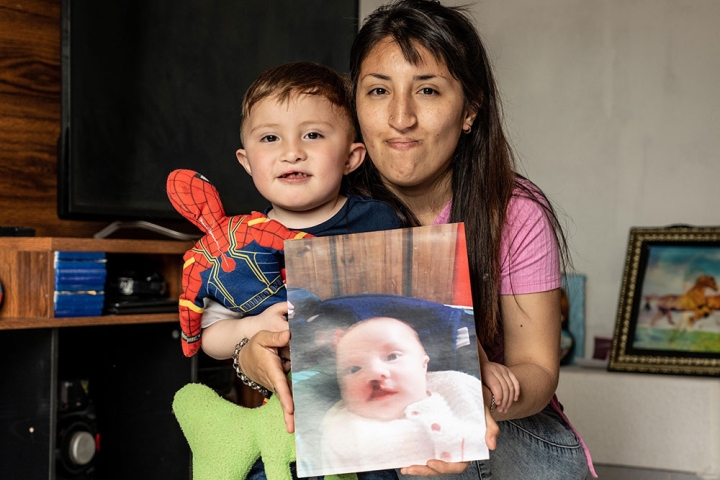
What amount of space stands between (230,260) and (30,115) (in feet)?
5.42

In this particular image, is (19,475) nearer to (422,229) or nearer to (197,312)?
(197,312)

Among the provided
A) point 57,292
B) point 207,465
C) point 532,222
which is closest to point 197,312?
point 207,465

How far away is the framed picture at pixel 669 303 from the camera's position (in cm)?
296

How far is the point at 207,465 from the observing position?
114cm

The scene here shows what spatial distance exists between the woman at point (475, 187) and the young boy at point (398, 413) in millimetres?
253

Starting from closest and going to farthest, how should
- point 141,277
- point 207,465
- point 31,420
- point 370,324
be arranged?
point 370,324 → point 207,465 → point 31,420 → point 141,277

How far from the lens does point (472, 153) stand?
134 cm

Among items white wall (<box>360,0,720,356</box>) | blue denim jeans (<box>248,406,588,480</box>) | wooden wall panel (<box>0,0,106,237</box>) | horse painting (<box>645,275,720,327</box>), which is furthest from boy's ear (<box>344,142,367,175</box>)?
horse painting (<box>645,275,720,327</box>)

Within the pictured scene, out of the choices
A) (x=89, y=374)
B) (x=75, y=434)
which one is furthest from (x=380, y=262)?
(x=89, y=374)

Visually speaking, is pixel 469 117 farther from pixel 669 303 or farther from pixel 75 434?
pixel 669 303

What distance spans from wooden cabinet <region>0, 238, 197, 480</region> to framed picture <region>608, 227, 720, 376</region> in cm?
168

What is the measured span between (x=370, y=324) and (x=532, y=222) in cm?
48

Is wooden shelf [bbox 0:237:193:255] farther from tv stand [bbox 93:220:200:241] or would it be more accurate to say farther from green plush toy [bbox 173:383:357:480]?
green plush toy [bbox 173:383:357:480]

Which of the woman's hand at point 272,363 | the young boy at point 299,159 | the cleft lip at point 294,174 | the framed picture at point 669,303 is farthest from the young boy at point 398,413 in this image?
the framed picture at point 669,303
